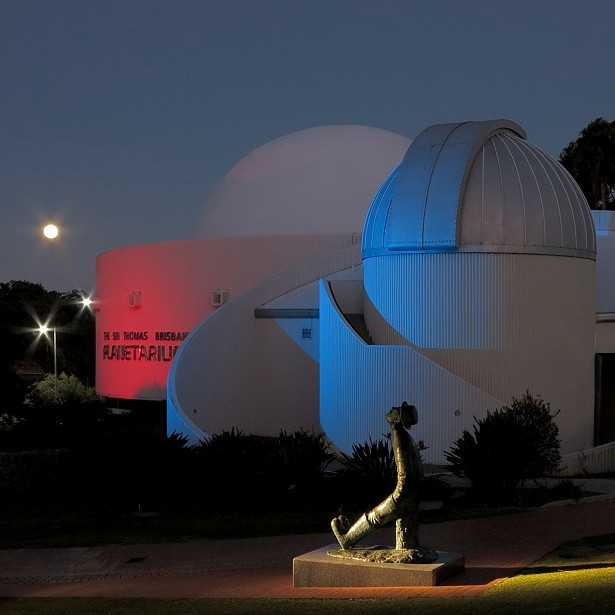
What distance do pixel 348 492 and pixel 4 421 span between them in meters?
19.7

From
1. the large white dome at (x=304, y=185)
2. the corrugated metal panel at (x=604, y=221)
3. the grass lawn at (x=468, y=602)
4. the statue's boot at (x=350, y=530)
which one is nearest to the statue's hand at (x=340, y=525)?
the statue's boot at (x=350, y=530)

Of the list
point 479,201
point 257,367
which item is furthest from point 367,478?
point 257,367

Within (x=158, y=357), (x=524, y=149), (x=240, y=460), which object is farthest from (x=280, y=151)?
(x=240, y=460)

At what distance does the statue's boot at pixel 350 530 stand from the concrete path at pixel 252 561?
51 centimetres

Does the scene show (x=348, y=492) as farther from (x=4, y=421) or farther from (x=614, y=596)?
(x=4, y=421)

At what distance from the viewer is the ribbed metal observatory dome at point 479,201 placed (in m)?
19.9

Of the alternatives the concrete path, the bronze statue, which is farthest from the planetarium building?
the bronze statue

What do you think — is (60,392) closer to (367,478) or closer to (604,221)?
(604,221)

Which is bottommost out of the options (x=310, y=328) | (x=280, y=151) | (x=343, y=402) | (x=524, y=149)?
(x=343, y=402)

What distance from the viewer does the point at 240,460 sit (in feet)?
53.7

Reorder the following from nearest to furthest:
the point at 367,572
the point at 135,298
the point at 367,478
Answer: the point at 367,572, the point at 367,478, the point at 135,298

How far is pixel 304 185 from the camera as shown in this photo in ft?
113

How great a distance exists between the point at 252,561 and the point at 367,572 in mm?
2287

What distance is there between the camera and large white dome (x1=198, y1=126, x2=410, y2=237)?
33.7m
